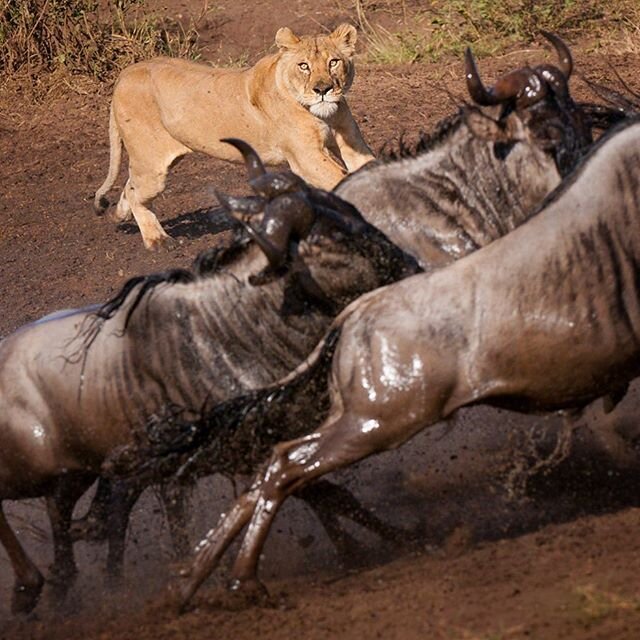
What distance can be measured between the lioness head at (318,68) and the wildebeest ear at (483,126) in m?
4.64

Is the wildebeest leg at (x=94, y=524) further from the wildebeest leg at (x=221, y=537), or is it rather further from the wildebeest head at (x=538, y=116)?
the wildebeest head at (x=538, y=116)

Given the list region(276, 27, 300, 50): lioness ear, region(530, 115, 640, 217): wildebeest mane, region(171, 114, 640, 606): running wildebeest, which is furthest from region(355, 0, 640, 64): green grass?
region(171, 114, 640, 606): running wildebeest

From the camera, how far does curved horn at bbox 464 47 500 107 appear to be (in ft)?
20.4

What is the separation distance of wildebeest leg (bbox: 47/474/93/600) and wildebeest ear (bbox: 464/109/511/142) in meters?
2.17

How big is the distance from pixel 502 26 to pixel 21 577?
9.24 meters

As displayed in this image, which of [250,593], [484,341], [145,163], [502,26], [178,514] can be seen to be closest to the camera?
[484,341]

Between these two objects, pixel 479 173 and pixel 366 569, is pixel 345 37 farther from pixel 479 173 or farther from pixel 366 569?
pixel 366 569

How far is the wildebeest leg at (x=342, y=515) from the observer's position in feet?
21.0

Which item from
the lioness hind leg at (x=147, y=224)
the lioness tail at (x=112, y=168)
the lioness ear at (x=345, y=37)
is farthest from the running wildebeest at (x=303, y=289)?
the lioness tail at (x=112, y=168)

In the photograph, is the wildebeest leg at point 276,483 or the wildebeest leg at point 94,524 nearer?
the wildebeest leg at point 276,483

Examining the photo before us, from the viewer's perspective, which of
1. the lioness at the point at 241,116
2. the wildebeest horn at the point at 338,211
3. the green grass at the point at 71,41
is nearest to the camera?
the wildebeest horn at the point at 338,211

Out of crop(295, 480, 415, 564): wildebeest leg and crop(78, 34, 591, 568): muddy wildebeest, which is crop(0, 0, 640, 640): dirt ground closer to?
crop(295, 480, 415, 564): wildebeest leg

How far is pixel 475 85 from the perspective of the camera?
6238 mm

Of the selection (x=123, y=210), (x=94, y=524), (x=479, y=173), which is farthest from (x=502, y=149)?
(x=123, y=210)
